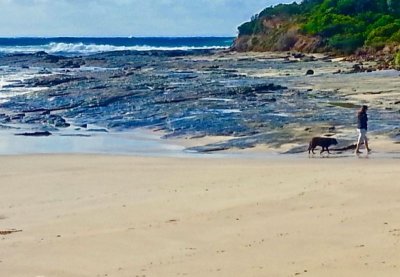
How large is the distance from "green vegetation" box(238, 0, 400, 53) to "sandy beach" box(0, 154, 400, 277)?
4855 centimetres

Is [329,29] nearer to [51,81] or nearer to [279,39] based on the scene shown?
[279,39]

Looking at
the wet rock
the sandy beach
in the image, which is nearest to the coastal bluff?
the wet rock

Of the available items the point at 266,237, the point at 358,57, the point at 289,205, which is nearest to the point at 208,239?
the point at 266,237

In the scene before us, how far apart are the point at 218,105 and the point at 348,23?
1848 inches

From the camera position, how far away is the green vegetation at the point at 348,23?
68000 mm

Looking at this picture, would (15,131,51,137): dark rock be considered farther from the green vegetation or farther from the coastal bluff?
the green vegetation

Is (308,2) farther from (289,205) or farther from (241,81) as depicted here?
(289,205)

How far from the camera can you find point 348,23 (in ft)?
254

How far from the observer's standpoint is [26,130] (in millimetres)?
28422

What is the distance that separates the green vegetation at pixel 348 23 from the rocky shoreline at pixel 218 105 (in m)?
15.9

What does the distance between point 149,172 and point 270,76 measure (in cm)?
3346

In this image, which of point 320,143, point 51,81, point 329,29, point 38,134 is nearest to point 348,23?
point 329,29

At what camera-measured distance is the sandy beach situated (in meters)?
9.47

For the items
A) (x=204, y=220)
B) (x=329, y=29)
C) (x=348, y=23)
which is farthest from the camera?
(x=348, y=23)
